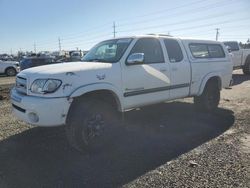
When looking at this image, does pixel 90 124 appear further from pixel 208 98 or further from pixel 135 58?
pixel 208 98

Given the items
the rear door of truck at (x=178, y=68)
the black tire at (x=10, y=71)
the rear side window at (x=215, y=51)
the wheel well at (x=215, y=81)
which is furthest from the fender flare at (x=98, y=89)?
the black tire at (x=10, y=71)

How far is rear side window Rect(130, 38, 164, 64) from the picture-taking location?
5.62 metres

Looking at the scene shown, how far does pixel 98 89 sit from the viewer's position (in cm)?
467

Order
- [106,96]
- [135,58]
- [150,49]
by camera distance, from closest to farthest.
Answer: [106,96]
[135,58]
[150,49]

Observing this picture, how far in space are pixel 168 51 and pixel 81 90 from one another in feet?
8.35

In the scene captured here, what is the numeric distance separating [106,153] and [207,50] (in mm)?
4157

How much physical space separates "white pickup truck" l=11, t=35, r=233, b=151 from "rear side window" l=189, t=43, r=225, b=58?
0.09 feet

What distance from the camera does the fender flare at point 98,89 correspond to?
4.37 meters

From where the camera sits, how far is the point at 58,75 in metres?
4.33

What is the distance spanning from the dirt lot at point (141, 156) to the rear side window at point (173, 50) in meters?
1.47

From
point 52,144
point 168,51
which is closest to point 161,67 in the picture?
point 168,51

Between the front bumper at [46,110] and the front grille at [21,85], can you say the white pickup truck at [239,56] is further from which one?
the front bumper at [46,110]

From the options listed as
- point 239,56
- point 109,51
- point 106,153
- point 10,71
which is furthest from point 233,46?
point 10,71

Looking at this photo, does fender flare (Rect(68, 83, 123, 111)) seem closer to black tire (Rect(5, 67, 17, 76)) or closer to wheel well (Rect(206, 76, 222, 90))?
wheel well (Rect(206, 76, 222, 90))
